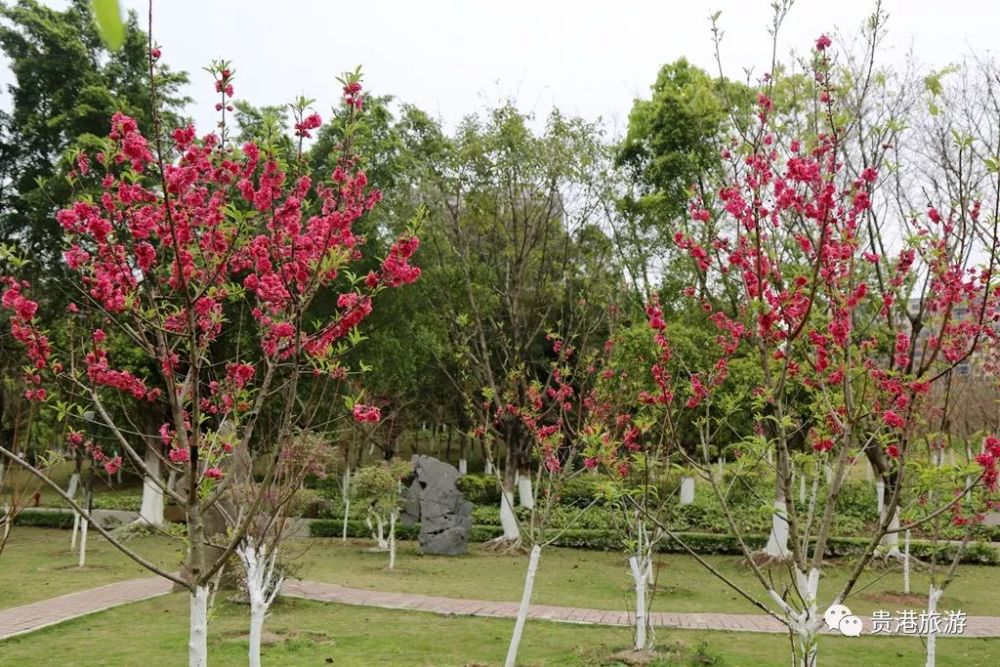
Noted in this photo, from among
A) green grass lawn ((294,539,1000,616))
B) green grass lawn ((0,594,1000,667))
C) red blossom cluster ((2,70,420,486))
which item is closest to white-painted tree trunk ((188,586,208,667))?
red blossom cluster ((2,70,420,486))

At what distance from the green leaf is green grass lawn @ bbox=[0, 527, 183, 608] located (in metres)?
11.2

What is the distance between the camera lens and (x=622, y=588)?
479 inches

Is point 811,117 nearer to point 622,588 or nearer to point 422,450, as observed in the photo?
point 622,588

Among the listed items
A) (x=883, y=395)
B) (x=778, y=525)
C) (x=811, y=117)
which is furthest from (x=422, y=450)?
(x=883, y=395)

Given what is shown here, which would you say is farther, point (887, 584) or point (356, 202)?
point (887, 584)

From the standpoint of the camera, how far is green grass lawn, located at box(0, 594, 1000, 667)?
7500 mm

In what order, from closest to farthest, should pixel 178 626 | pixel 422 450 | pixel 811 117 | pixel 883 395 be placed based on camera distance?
pixel 883 395 < pixel 178 626 < pixel 811 117 < pixel 422 450

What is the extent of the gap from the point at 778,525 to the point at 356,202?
1205 cm

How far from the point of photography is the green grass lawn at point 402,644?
24.6ft

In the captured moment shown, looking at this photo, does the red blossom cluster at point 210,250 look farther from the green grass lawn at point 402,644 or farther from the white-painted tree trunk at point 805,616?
the green grass lawn at point 402,644

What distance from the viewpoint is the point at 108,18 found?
0.81m

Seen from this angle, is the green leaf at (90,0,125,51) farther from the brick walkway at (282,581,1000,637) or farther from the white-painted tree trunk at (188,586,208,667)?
the brick walkway at (282,581,1000,637)

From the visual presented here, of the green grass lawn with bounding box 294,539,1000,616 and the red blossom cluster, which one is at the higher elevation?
the red blossom cluster

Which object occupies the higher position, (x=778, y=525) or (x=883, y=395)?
(x=883, y=395)
